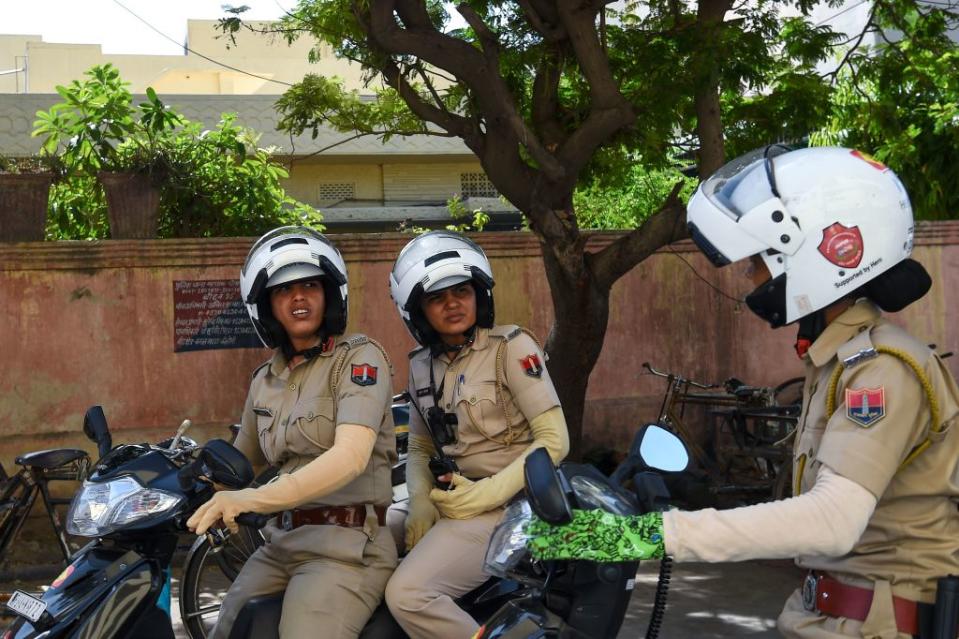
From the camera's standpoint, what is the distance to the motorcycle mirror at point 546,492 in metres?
2.06

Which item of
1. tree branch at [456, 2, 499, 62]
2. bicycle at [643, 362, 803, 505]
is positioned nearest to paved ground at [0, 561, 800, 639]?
bicycle at [643, 362, 803, 505]

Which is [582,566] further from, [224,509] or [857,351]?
[224,509]

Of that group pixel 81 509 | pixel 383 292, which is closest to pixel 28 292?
pixel 383 292

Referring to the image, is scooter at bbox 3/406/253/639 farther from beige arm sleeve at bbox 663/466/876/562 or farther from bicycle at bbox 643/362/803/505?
bicycle at bbox 643/362/803/505

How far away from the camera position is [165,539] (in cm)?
324

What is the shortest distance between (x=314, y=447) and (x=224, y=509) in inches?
23.5

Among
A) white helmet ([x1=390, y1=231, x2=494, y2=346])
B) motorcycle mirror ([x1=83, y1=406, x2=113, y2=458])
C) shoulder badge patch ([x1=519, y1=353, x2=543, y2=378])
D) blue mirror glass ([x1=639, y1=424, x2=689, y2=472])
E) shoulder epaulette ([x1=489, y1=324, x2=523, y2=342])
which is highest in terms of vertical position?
white helmet ([x1=390, y1=231, x2=494, y2=346])

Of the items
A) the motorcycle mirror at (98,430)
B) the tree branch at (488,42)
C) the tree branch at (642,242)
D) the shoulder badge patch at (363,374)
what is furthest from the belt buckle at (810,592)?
the tree branch at (488,42)

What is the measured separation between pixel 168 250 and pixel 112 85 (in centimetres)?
170

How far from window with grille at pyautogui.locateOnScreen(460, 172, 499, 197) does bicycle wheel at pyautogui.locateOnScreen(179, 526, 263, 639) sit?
751 inches

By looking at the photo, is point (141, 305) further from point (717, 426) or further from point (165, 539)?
point (165, 539)

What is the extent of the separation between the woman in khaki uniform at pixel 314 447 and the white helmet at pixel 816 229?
127 cm

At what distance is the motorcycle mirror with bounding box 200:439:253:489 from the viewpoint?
2914 mm

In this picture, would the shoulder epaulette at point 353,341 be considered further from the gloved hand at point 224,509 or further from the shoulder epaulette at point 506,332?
the gloved hand at point 224,509
